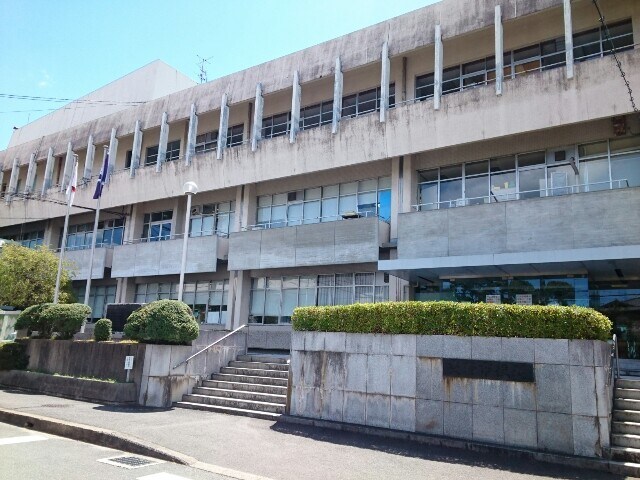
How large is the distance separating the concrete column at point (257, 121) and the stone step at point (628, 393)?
1701cm

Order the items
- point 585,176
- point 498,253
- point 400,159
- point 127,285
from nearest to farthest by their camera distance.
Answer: point 498,253, point 585,176, point 400,159, point 127,285

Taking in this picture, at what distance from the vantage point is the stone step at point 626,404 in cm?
982

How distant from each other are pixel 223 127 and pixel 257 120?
2125 millimetres

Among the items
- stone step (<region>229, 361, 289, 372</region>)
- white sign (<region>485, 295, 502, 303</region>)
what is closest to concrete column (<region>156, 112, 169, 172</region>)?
stone step (<region>229, 361, 289, 372</region>)

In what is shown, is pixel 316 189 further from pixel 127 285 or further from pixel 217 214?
pixel 127 285

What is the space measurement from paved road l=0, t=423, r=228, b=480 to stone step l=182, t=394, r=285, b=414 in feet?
13.5

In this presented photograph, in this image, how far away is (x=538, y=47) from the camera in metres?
18.6

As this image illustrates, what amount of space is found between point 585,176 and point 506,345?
959 centimetres

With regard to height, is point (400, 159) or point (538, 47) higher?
point (538, 47)

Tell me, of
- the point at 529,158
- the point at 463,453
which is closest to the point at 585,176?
the point at 529,158

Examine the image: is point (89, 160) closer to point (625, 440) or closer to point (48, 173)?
point (48, 173)

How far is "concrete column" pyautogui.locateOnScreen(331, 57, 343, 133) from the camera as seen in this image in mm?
20594

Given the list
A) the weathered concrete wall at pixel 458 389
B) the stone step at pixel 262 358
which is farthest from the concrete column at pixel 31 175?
the weathered concrete wall at pixel 458 389

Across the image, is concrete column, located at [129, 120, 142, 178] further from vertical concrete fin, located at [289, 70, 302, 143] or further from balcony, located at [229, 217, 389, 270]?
vertical concrete fin, located at [289, 70, 302, 143]
